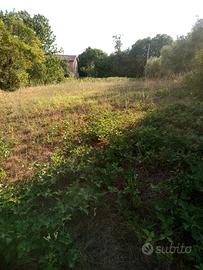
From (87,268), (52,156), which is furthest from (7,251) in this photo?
(52,156)

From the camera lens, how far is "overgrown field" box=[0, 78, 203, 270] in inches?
136

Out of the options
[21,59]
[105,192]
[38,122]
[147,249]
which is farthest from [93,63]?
[147,249]

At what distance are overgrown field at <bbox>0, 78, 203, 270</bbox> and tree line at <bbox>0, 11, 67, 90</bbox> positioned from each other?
14754 mm

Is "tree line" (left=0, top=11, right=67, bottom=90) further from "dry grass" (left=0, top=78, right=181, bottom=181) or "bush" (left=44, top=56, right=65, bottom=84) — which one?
"dry grass" (left=0, top=78, right=181, bottom=181)

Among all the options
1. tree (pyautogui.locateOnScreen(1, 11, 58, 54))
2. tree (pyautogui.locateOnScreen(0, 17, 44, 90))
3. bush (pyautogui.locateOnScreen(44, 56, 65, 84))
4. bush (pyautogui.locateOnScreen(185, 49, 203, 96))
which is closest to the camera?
bush (pyautogui.locateOnScreen(185, 49, 203, 96))

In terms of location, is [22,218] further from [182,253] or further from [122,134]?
[122,134]

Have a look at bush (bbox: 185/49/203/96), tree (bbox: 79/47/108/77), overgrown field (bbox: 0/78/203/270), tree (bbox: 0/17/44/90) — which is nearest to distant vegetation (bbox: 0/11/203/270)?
overgrown field (bbox: 0/78/203/270)

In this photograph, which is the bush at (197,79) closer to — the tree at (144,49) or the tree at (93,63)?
the tree at (144,49)

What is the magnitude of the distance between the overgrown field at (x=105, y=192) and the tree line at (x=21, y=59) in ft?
48.4

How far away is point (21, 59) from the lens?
22016mm

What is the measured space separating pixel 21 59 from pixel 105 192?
63.1 ft

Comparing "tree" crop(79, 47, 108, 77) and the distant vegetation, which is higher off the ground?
the distant vegetation

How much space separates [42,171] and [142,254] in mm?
2011

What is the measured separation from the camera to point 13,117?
8609 millimetres
